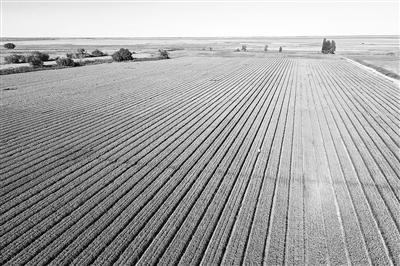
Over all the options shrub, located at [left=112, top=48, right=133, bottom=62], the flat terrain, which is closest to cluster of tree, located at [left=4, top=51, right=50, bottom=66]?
shrub, located at [left=112, top=48, right=133, bottom=62]

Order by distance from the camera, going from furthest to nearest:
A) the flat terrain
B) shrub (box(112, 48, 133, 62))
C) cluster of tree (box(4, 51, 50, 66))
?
1. shrub (box(112, 48, 133, 62))
2. cluster of tree (box(4, 51, 50, 66))
3. the flat terrain

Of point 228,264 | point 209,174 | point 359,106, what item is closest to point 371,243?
point 228,264

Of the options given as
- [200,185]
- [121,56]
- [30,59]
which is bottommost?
[200,185]

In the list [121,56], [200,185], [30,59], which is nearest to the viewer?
[200,185]

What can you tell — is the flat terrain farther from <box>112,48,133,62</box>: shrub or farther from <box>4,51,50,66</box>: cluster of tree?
<box>112,48,133,62</box>: shrub

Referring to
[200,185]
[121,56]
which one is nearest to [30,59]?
[121,56]

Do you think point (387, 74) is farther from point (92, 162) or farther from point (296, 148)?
point (92, 162)

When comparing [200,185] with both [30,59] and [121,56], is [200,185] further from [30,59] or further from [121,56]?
[121,56]

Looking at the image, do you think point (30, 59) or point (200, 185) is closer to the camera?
point (200, 185)
